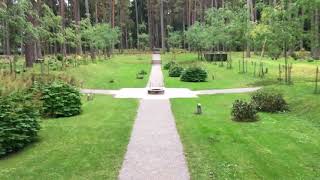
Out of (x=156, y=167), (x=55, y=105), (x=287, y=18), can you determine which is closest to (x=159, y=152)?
(x=156, y=167)

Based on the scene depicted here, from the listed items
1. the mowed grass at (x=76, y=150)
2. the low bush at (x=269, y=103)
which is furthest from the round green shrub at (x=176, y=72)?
the mowed grass at (x=76, y=150)

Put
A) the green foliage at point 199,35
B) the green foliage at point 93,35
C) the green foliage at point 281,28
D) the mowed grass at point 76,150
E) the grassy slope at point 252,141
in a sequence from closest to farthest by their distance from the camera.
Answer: the mowed grass at point 76,150 → the grassy slope at point 252,141 → the green foliage at point 281,28 → the green foliage at point 93,35 → the green foliage at point 199,35

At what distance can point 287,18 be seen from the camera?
25.1 meters

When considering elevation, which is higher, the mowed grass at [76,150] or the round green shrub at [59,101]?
the round green shrub at [59,101]

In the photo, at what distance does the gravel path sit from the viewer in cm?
940

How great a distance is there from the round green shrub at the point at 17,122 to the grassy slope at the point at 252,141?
13.7ft

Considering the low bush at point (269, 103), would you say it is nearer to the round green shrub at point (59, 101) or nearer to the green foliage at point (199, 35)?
the round green shrub at point (59, 101)

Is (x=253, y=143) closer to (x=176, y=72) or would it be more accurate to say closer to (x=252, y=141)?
(x=252, y=141)

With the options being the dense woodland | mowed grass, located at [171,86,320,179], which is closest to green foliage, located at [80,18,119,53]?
the dense woodland

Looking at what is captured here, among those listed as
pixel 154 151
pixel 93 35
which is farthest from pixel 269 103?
pixel 93 35

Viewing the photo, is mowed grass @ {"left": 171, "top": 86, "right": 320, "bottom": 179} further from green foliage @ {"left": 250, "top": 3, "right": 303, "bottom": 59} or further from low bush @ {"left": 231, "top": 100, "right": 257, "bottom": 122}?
green foliage @ {"left": 250, "top": 3, "right": 303, "bottom": 59}

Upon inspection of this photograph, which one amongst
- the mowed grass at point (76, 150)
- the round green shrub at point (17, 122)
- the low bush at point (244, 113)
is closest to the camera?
the mowed grass at point (76, 150)

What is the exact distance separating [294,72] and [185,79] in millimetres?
7878

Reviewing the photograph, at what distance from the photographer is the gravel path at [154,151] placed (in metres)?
9.40
